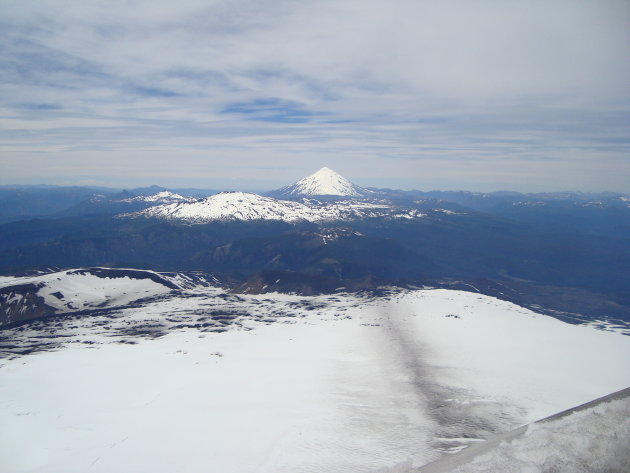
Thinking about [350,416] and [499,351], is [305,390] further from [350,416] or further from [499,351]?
[499,351]

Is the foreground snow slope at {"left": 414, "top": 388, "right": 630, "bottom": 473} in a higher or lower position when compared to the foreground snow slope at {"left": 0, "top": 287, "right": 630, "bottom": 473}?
higher

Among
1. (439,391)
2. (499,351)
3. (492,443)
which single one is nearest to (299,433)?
(439,391)

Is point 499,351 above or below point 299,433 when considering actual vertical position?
below

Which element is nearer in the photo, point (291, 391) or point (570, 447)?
point (570, 447)

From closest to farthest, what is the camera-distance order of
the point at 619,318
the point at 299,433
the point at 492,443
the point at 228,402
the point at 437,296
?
the point at 492,443
the point at 299,433
the point at 228,402
the point at 437,296
the point at 619,318

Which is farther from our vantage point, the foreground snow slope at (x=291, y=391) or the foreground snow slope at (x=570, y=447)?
the foreground snow slope at (x=291, y=391)

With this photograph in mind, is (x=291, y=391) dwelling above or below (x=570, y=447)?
below

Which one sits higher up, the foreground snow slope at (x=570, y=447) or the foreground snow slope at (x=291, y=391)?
the foreground snow slope at (x=570, y=447)

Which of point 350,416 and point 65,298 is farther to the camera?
point 65,298
